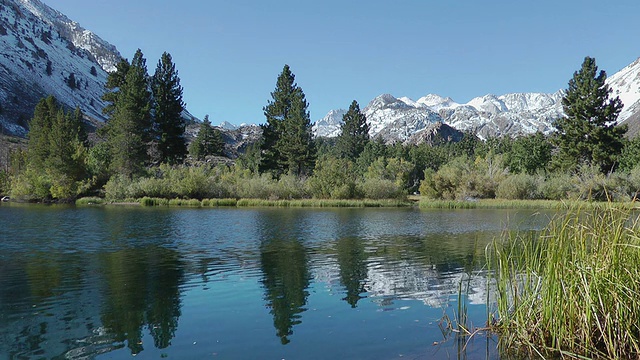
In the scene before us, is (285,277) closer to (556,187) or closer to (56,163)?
(556,187)

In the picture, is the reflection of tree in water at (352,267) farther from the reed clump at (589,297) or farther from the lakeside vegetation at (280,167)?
the lakeside vegetation at (280,167)

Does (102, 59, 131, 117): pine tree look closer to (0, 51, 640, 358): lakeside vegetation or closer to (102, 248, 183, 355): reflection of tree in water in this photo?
(0, 51, 640, 358): lakeside vegetation

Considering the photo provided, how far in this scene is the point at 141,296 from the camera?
11.8m

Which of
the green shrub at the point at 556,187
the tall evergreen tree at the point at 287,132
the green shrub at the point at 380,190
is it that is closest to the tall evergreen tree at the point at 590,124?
the green shrub at the point at 556,187

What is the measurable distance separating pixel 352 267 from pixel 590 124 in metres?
53.8

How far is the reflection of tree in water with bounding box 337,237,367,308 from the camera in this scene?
40.5ft

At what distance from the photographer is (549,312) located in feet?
22.9

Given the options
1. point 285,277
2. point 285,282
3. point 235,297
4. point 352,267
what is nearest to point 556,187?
point 352,267

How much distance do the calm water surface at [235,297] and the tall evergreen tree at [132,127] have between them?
3815 cm

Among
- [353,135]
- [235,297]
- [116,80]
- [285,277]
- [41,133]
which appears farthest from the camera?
[353,135]

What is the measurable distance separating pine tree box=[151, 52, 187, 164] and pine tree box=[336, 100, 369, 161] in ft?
159

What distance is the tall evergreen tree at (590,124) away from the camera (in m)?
57.4

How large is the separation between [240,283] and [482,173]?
54.6m

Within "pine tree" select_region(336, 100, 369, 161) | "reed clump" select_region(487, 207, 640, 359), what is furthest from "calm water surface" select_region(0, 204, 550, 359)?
"pine tree" select_region(336, 100, 369, 161)
